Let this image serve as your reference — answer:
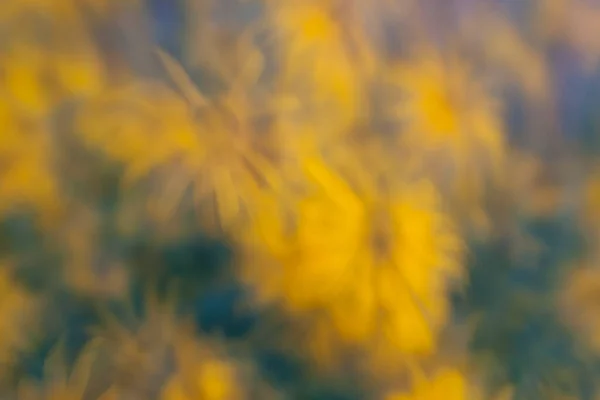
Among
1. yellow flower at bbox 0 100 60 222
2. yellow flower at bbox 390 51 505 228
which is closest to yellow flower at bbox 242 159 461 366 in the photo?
yellow flower at bbox 390 51 505 228

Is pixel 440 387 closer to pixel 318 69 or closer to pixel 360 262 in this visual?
pixel 360 262

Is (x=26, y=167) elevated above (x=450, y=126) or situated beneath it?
elevated above

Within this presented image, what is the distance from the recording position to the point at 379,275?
0.77 metres

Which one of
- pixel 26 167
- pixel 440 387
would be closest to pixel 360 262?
pixel 440 387

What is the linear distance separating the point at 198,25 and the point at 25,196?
291 mm

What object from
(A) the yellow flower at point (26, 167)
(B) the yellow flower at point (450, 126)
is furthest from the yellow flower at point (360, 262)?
(A) the yellow flower at point (26, 167)

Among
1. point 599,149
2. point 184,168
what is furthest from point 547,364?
point 184,168

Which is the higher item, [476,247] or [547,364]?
[476,247]

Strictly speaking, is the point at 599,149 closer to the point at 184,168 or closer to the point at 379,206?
the point at 379,206

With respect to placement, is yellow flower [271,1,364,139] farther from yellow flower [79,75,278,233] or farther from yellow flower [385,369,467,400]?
yellow flower [385,369,467,400]

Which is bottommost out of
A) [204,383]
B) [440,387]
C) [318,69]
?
[440,387]

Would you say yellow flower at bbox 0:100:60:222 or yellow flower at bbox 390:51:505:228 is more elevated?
yellow flower at bbox 0:100:60:222

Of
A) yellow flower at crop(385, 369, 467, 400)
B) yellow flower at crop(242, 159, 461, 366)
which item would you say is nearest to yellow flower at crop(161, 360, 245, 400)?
yellow flower at crop(242, 159, 461, 366)

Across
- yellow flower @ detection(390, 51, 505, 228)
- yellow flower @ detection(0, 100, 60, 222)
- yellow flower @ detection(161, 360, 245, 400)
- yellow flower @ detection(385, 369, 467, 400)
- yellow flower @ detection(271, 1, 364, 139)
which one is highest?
yellow flower @ detection(0, 100, 60, 222)
